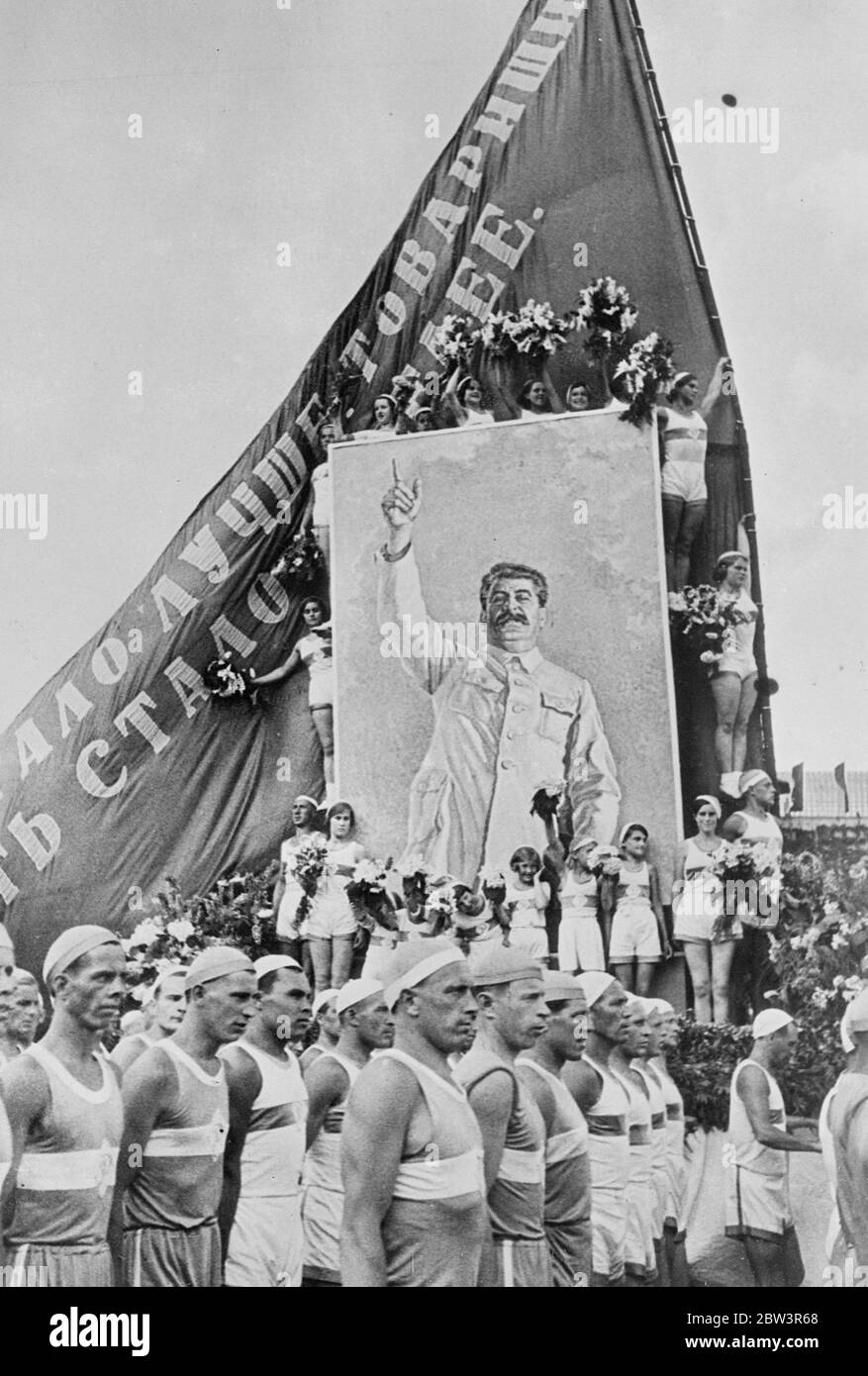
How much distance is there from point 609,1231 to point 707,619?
62.8 inches

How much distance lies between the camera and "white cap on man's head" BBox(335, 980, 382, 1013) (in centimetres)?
376

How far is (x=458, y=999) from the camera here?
3.72 m

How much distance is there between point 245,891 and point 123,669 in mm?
697

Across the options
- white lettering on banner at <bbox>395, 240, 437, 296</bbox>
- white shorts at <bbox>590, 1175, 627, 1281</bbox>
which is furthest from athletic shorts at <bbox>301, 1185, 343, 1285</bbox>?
white lettering on banner at <bbox>395, 240, 437, 296</bbox>

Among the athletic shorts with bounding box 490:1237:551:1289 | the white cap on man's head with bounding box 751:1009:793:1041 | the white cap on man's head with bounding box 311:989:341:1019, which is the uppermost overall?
the white cap on man's head with bounding box 311:989:341:1019

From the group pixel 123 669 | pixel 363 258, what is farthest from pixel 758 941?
pixel 363 258

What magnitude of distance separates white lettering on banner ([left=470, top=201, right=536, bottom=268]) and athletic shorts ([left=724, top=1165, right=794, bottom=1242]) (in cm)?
246

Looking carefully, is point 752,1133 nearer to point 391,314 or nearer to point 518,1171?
point 518,1171

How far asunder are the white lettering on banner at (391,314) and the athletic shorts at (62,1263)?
2484 mm

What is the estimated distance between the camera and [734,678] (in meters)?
3.88

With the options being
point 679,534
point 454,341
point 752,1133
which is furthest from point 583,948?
point 454,341

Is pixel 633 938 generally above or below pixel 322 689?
below

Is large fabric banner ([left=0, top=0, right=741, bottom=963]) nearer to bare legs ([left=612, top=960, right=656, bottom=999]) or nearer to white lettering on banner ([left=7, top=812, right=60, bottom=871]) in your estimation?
white lettering on banner ([left=7, top=812, right=60, bottom=871])
